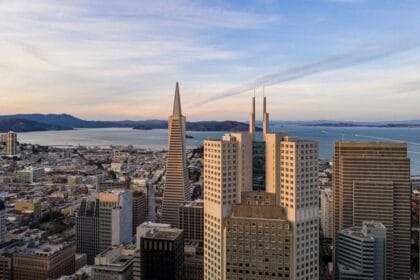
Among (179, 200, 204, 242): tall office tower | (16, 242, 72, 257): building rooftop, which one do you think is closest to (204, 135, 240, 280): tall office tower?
(16, 242, 72, 257): building rooftop

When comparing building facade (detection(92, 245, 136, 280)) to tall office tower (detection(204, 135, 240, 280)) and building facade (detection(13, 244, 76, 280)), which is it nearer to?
building facade (detection(13, 244, 76, 280))

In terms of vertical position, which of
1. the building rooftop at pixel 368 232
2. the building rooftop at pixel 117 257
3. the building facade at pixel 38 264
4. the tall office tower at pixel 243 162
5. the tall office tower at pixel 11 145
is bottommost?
the building facade at pixel 38 264

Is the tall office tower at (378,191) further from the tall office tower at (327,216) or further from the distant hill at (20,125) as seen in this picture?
the distant hill at (20,125)

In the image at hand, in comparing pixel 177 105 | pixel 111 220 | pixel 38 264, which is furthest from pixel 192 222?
pixel 177 105

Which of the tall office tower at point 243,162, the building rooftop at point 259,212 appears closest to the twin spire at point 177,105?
the tall office tower at point 243,162

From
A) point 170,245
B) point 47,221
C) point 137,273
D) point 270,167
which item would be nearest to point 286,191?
point 270,167

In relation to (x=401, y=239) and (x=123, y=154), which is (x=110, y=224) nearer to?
(x=401, y=239)

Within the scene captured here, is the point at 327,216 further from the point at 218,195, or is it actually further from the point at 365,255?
the point at 218,195

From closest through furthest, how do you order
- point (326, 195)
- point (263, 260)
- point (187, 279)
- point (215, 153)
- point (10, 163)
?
point (263, 260) → point (215, 153) → point (187, 279) → point (326, 195) → point (10, 163)
